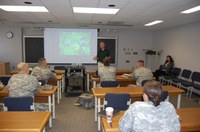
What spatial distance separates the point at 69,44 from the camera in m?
8.02

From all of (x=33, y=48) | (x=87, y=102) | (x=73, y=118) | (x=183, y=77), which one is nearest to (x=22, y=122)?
(x=73, y=118)

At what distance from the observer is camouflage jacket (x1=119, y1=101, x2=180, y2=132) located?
1473mm

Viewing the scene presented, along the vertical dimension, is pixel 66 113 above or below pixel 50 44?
below

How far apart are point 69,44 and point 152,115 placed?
22.8 feet

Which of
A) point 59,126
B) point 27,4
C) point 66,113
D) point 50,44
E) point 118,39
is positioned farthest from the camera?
point 118,39

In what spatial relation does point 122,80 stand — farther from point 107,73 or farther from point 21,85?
point 21,85

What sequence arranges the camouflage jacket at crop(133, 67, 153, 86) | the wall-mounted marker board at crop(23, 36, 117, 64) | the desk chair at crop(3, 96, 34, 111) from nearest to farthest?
the desk chair at crop(3, 96, 34, 111), the camouflage jacket at crop(133, 67, 153, 86), the wall-mounted marker board at crop(23, 36, 117, 64)

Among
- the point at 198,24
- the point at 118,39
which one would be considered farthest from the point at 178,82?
the point at 118,39

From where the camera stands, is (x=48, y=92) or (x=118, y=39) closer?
(x=48, y=92)

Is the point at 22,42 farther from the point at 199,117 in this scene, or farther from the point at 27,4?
the point at 199,117

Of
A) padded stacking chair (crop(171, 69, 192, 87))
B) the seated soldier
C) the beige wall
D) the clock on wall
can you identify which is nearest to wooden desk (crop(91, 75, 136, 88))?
padded stacking chair (crop(171, 69, 192, 87))

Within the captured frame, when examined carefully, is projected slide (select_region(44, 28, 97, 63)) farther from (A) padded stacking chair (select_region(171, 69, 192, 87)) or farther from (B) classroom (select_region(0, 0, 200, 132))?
(A) padded stacking chair (select_region(171, 69, 192, 87))

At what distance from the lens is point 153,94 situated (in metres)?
Answer: 1.51

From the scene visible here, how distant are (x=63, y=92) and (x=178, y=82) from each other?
4239 millimetres
